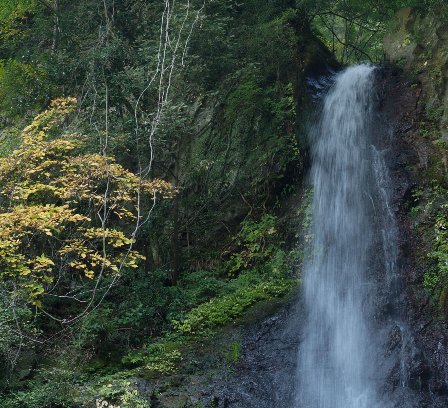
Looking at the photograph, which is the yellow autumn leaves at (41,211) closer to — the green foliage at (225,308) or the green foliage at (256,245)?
the green foliage at (225,308)

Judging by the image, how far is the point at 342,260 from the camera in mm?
9859

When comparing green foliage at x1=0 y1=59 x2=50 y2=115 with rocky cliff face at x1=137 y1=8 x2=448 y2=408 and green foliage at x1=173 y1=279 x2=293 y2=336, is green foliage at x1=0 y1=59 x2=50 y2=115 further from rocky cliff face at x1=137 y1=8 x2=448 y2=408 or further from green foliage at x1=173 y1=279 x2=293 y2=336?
green foliage at x1=173 y1=279 x2=293 y2=336

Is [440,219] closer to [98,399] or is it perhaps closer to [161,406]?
[161,406]

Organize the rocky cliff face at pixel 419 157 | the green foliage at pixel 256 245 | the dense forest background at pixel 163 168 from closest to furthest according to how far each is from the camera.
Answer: the rocky cliff face at pixel 419 157 < the dense forest background at pixel 163 168 < the green foliage at pixel 256 245

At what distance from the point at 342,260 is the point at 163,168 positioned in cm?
460

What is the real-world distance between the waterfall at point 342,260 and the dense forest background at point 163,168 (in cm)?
55

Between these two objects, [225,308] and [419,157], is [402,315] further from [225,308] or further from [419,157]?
[419,157]

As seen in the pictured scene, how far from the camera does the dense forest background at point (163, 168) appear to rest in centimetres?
888

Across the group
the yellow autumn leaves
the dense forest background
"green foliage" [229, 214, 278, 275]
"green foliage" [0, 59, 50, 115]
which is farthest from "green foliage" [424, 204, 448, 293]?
"green foliage" [0, 59, 50, 115]

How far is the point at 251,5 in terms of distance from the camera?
1381 cm

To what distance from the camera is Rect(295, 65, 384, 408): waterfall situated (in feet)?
26.2

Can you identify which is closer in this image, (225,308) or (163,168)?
(225,308)

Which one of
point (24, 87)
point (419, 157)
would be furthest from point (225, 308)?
point (24, 87)

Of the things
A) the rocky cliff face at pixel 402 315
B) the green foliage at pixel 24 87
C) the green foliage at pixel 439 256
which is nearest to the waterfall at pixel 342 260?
the rocky cliff face at pixel 402 315
